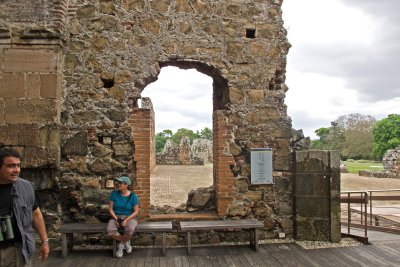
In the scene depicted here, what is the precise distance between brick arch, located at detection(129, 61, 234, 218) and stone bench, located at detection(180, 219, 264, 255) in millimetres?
399

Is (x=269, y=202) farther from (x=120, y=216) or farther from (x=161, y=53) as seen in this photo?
(x=161, y=53)

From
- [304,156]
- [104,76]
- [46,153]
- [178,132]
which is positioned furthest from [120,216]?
[178,132]

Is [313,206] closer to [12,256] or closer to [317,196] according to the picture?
[317,196]

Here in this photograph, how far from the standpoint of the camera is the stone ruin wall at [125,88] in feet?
19.1

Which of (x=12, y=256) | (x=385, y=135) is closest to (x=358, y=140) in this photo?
(x=385, y=135)

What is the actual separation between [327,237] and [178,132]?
5138 cm

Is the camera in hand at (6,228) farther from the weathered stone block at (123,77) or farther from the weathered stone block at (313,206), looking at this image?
the weathered stone block at (313,206)

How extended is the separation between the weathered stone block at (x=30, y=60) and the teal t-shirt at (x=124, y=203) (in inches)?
91.7

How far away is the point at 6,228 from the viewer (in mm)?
3238

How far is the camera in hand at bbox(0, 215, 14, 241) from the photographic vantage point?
323 centimetres

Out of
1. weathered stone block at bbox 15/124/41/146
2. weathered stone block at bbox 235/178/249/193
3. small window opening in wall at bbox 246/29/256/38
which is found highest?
small window opening in wall at bbox 246/29/256/38

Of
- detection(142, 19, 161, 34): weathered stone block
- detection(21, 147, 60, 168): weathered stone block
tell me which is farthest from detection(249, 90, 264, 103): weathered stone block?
detection(21, 147, 60, 168): weathered stone block

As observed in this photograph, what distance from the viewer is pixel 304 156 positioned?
254 inches

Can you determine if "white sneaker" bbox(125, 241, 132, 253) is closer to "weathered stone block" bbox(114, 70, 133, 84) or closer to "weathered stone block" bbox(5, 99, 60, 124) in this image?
"weathered stone block" bbox(5, 99, 60, 124)
